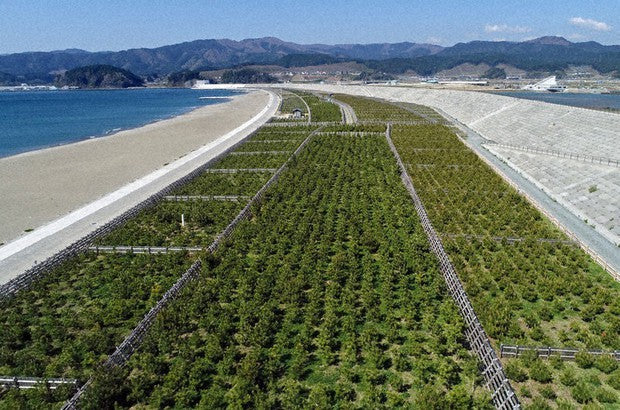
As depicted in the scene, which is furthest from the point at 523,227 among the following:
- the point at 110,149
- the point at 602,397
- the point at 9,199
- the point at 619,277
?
the point at 110,149

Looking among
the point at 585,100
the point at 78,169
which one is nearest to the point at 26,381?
the point at 78,169

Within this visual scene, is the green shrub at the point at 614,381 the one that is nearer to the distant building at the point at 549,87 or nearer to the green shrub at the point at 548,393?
the green shrub at the point at 548,393

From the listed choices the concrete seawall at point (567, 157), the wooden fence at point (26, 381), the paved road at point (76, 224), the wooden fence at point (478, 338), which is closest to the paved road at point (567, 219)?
the concrete seawall at point (567, 157)

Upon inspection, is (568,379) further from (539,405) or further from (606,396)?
(539,405)

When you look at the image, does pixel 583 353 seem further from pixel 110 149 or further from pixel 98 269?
pixel 110 149

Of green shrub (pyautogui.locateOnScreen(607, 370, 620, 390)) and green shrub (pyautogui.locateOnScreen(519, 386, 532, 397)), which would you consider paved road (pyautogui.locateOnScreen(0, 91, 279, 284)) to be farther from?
green shrub (pyautogui.locateOnScreen(607, 370, 620, 390))

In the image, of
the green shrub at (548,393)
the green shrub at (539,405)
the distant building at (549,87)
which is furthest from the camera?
the distant building at (549,87)
